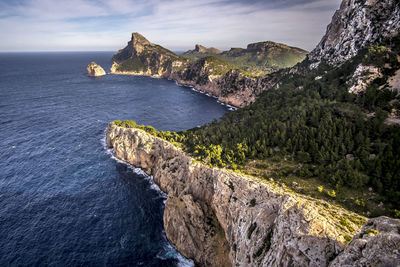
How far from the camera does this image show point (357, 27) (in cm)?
8988

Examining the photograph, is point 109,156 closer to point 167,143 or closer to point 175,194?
point 167,143

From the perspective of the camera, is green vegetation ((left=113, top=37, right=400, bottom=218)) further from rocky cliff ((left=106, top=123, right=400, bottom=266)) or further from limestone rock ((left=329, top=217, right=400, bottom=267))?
limestone rock ((left=329, top=217, right=400, bottom=267))

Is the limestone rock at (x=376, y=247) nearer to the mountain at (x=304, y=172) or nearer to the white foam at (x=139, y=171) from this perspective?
the mountain at (x=304, y=172)

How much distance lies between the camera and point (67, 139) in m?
104

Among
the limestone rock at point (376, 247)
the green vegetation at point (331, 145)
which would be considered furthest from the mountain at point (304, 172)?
the green vegetation at point (331, 145)

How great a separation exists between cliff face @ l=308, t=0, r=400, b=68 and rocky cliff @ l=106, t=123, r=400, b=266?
3034 inches

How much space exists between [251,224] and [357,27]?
327 ft

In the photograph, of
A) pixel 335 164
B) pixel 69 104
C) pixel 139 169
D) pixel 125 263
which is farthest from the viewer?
pixel 69 104

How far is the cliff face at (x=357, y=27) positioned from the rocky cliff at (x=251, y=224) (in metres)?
77.1

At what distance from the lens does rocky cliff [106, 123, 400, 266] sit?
2162cm

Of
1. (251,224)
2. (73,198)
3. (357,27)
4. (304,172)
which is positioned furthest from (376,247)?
(357,27)

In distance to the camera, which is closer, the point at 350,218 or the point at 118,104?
the point at 350,218

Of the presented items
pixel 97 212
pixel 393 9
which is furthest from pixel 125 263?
pixel 393 9

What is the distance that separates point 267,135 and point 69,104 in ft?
493
